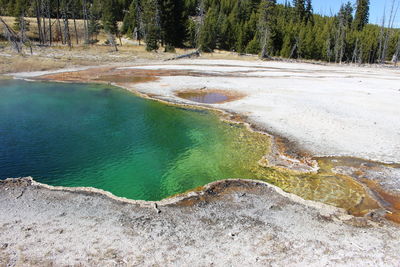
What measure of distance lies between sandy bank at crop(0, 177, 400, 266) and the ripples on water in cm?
119

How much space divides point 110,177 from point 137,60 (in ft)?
123

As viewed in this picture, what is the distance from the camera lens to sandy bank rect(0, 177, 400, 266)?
599 cm

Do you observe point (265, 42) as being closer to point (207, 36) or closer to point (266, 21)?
point (266, 21)

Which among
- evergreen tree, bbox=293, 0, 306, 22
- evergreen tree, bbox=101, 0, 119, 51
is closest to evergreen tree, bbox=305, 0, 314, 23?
evergreen tree, bbox=293, 0, 306, 22

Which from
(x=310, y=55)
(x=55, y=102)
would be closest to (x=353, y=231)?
(x=55, y=102)

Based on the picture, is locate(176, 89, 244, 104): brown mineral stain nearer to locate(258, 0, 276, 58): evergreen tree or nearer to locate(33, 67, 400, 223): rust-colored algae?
locate(33, 67, 400, 223): rust-colored algae

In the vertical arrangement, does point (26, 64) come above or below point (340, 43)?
below

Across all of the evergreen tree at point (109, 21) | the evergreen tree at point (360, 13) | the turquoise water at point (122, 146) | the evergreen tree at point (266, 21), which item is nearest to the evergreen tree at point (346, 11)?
the evergreen tree at point (360, 13)

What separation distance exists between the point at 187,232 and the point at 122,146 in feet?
22.9

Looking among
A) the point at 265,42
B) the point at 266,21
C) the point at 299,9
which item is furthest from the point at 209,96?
the point at 299,9

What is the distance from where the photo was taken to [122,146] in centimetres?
1291

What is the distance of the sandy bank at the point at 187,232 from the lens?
5992 millimetres

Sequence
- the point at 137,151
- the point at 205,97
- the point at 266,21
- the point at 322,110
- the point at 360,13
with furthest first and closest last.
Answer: the point at 360,13
the point at 266,21
the point at 205,97
the point at 322,110
the point at 137,151

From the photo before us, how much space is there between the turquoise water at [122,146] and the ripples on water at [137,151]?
3cm
